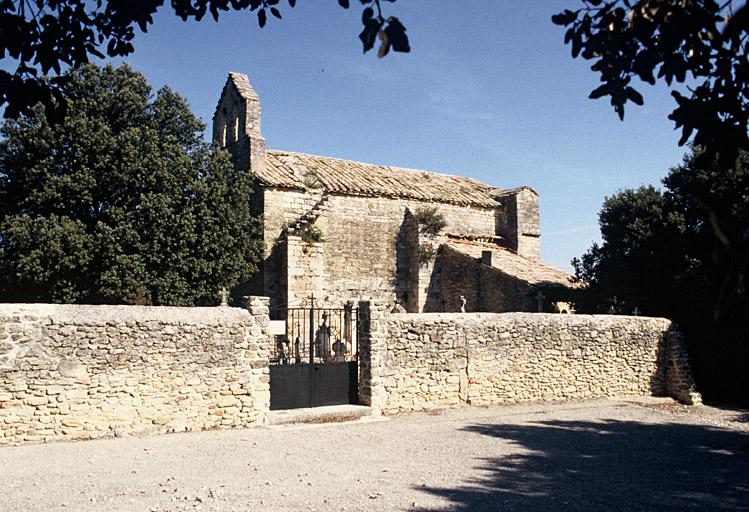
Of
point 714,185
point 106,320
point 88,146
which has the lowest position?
point 106,320

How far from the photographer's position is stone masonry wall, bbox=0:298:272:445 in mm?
10312

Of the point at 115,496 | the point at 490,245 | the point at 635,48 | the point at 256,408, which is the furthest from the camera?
the point at 490,245

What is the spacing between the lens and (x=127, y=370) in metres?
11.1

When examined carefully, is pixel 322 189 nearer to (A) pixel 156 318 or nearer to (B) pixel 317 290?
(B) pixel 317 290

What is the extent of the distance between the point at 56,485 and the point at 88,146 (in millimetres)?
11987

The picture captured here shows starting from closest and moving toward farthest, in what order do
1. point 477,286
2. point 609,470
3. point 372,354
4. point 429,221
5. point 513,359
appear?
point 609,470 < point 372,354 < point 513,359 < point 477,286 < point 429,221

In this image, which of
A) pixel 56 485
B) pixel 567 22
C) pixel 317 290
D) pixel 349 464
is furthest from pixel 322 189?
pixel 567 22

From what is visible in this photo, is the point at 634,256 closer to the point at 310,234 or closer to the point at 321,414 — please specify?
the point at 310,234

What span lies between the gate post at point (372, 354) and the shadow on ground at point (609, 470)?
6.91 feet

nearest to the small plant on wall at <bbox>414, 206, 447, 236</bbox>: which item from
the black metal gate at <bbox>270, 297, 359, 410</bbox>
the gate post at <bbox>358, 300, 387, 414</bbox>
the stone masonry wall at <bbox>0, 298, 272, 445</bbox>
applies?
the black metal gate at <bbox>270, 297, 359, 410</bbox>

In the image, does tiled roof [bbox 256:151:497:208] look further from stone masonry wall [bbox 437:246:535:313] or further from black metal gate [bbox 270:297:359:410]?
black metal gate [bbox 270:297:359:410]

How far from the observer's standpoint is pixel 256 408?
12.3 m

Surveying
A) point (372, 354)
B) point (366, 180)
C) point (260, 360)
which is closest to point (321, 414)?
point (372, 354)

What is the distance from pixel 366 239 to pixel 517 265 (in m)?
5.38
